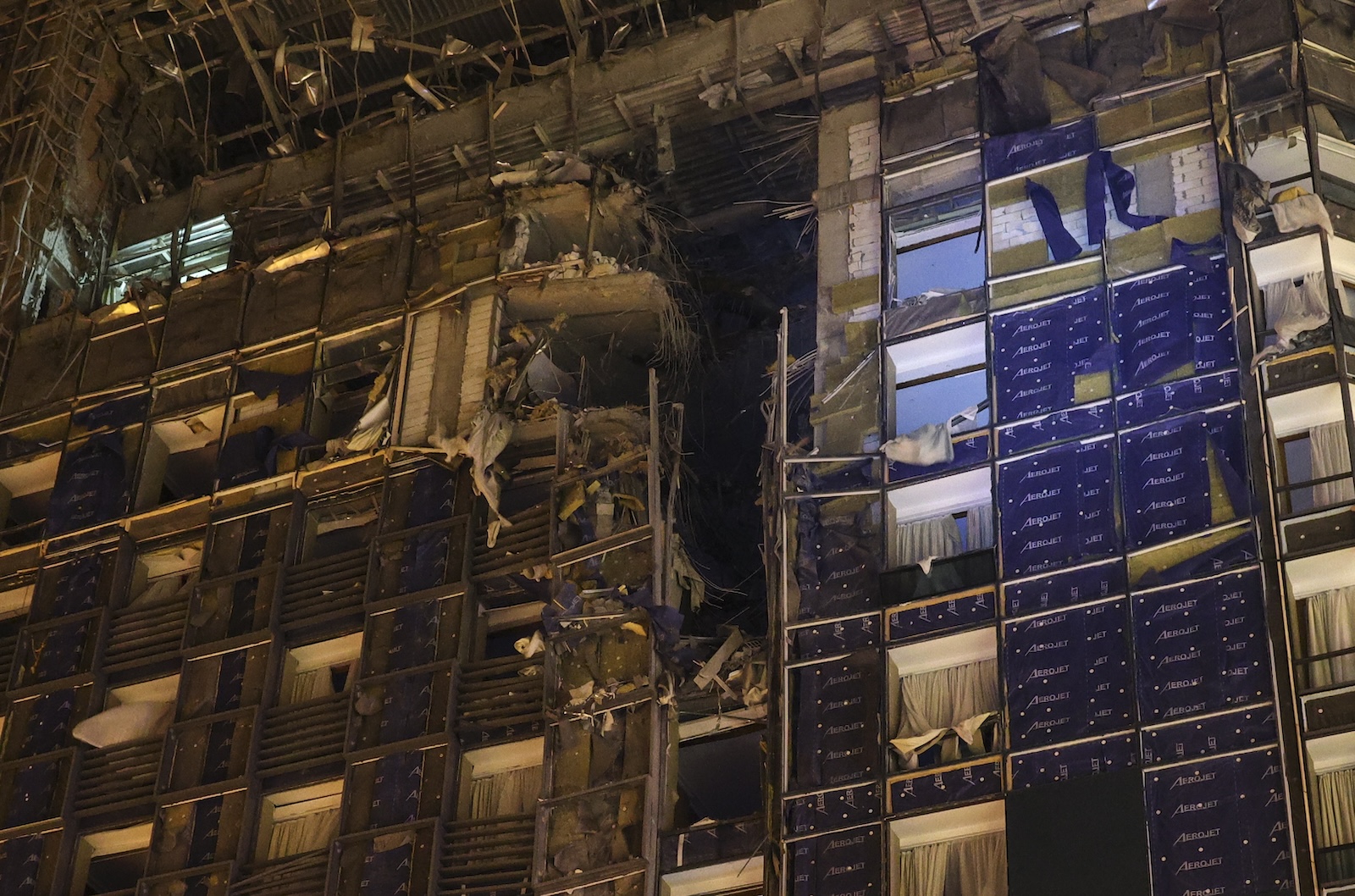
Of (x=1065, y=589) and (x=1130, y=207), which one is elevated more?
(x=1130, y=207)

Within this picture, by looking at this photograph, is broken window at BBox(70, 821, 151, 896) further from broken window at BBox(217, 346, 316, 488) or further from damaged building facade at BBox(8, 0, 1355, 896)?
broken window at BBox(217, 346, 316, 488)

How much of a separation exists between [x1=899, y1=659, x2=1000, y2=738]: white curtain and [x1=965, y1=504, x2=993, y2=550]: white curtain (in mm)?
1673

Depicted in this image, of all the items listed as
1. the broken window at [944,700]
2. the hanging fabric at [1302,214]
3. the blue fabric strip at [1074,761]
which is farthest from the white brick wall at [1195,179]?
the blue fabric strip at [1074,761]

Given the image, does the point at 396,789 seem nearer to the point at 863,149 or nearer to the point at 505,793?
the point at 505,793

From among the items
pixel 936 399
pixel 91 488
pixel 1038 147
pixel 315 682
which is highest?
pixel 1038 147

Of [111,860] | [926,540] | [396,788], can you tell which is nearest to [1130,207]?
[926,540]

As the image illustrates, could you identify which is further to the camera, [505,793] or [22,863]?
[22,863]

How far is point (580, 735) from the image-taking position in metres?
27.3

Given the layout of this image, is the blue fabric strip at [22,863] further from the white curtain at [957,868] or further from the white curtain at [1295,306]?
the white curtain at [1295,306]

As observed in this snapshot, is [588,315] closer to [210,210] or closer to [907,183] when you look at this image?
[907,183]

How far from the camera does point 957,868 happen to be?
2384 centimetres

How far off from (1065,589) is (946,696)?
194 centimetres

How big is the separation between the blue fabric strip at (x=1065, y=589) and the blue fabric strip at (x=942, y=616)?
29 cm

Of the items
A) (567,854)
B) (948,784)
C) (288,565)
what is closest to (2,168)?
(288,565)
